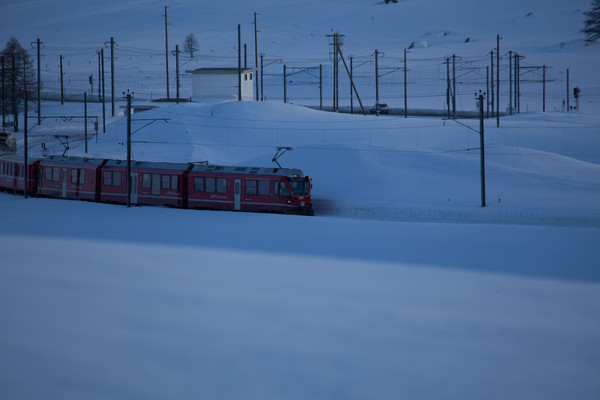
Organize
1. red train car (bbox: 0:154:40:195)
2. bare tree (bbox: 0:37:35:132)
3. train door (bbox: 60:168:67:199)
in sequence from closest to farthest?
train door (bbox: 60:168:67:199) < red train car (bbox: 0:154:40:195) < bare tree (bbox: 0:37:35:132)

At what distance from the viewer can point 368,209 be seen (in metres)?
33.8

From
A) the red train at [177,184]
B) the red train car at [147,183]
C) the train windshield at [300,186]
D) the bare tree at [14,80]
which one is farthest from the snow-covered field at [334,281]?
the bare tree at [14,80]

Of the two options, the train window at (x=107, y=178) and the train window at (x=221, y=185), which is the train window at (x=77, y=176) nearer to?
the train window at (x=107, y=178)

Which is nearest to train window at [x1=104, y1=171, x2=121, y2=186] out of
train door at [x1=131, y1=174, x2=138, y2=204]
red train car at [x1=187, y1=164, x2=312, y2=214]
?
train door at [x1=131, y1=174, x2=138, y2=204]

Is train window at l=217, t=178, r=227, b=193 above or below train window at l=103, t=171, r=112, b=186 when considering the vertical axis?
below

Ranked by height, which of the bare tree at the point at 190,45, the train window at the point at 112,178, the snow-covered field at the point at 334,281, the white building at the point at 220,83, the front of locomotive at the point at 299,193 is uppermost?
the bare tree at the point at 190,45

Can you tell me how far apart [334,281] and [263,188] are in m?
12.0

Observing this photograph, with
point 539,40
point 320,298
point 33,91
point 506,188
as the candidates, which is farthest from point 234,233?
point 539,40

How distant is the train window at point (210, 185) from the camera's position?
31.7 m

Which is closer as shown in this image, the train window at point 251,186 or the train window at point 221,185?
the train window at point 251,186

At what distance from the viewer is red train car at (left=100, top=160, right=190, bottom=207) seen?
32.3 metres

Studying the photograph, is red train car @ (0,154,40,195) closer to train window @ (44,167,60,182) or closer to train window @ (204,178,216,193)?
train window @ (44,167,60,182)

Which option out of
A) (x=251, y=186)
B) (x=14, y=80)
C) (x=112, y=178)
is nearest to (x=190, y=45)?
(x=14, y=80)

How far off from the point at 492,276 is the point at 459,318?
15.3ft
